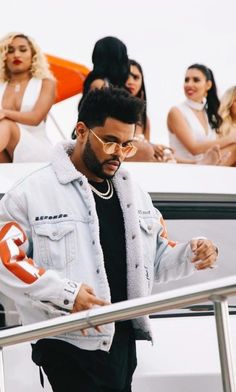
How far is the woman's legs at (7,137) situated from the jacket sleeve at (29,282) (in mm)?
2265

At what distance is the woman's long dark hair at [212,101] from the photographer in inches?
301

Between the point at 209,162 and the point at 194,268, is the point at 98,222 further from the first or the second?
the point at 209,162

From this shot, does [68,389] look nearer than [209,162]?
Yes

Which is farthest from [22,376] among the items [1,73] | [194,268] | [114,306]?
[1,73]

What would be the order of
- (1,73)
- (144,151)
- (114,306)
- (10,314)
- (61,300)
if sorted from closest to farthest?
(114,306) → (61,300) → (10,314) → (144,151) → (1,73)

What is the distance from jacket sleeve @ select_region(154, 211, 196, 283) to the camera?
443 cm

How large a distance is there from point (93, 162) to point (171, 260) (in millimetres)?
438

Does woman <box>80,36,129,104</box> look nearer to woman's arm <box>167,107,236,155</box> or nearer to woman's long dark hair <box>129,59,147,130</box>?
woman's long dark hair <box>129,59,147,130</box>

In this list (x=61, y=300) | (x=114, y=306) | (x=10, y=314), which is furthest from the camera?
(x=10, y=314)

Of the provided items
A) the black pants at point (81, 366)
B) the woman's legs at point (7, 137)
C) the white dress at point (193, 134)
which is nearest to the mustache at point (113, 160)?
the black pants at point (81, 366)

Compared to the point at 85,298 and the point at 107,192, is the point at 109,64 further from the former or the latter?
the point at 85,298

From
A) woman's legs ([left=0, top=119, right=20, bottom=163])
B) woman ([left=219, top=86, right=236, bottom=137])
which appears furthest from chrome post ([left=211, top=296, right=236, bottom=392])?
woman ([left=219, top=86, right=236, bottom=137])

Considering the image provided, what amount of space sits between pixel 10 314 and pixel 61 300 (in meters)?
0.97

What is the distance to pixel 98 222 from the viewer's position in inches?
169
